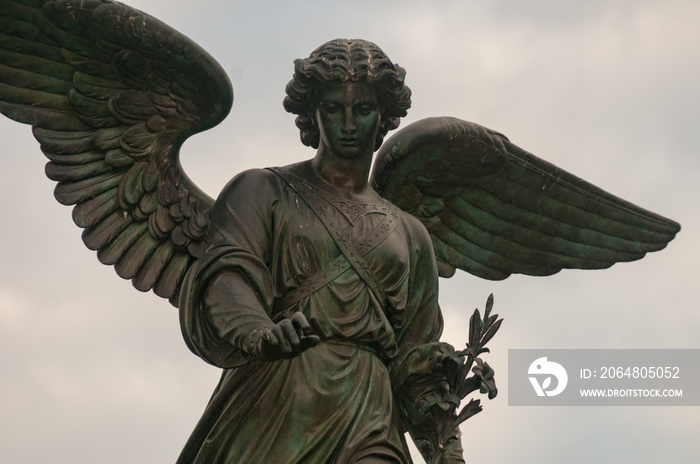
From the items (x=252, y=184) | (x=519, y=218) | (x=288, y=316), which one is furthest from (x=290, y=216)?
(x=519, y=218)

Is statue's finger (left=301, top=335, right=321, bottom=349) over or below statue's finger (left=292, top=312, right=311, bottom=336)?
below

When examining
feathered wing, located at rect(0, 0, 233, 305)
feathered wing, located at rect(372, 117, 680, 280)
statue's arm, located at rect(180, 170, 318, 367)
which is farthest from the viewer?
feathered wing, located at rect(372, 117, 680, 280)

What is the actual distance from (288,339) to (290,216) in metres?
1.50

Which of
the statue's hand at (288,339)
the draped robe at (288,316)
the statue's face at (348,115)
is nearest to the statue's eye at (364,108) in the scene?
the statue's face at (348,115)

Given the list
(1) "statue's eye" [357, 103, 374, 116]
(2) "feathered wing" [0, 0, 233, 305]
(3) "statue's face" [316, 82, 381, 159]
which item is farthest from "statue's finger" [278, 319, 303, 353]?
(2) "feathered wing" [0, 0, 233, 305]

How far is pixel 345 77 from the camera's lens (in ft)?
46.3

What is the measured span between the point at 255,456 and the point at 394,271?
1.48 metres

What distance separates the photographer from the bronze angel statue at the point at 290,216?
13.6 m

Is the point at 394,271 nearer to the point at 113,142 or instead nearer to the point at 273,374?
the point at 273,374

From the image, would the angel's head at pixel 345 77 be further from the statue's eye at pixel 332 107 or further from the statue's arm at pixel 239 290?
the statue's arm at pixel 239 290

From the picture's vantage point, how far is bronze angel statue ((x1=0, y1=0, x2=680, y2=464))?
1364 cm

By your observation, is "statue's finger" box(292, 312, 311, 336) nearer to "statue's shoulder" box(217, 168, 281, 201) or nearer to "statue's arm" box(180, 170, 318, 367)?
"statue's arm" box(180, 170, 318, 367)

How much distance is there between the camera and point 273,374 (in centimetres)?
1373

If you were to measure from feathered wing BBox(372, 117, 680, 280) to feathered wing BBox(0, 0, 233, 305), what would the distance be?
1.54m
